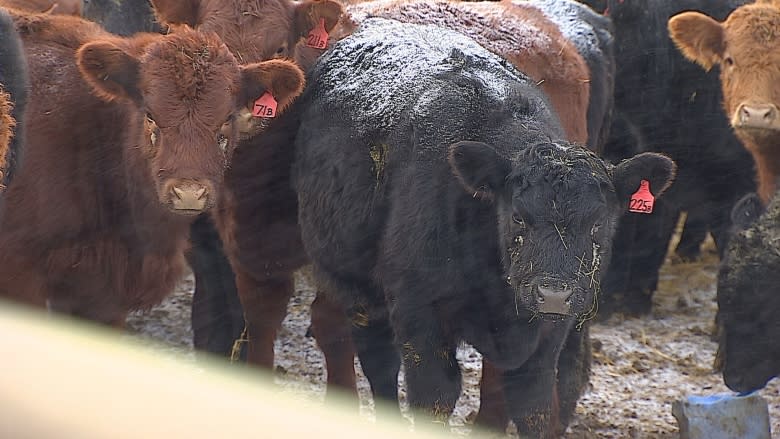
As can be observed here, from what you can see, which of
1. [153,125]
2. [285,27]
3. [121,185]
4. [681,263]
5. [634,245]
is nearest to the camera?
[153,125]

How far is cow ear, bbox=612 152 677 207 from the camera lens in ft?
12.6

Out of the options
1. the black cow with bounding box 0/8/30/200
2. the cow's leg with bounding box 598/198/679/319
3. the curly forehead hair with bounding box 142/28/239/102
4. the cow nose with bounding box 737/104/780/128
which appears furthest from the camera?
the cow's leg with bounding box 598/198/679/319

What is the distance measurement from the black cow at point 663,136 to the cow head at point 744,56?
50 centimetres

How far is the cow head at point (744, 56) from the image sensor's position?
6.19 m

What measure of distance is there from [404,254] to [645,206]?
3.26 feet

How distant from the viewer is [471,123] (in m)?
4.05

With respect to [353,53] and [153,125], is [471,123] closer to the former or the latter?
[353,53]

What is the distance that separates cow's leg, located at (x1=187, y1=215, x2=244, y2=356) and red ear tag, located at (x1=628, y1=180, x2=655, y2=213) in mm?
2677

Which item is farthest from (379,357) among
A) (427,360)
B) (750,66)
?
(750,66)

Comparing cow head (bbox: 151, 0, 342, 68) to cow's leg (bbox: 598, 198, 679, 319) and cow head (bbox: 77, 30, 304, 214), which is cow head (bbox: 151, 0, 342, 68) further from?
cow's leg (bbox: 598, 198, 679, 319)

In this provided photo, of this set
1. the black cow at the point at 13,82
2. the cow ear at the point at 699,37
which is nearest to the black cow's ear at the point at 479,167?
the black cow at the point at 13,82

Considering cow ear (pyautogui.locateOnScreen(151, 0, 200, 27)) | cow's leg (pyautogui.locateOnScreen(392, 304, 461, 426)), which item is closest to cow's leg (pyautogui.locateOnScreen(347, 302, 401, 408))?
cow's leg (pyautogui.locateOnScreen(392, 304, 461, 426))

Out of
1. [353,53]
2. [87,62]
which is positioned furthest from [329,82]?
[87,62]

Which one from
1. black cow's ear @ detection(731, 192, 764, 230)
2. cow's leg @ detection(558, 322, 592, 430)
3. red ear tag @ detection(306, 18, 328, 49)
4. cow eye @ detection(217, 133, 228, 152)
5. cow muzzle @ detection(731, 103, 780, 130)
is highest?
cow muzzle @ detection(731, 103, 780, 130)
